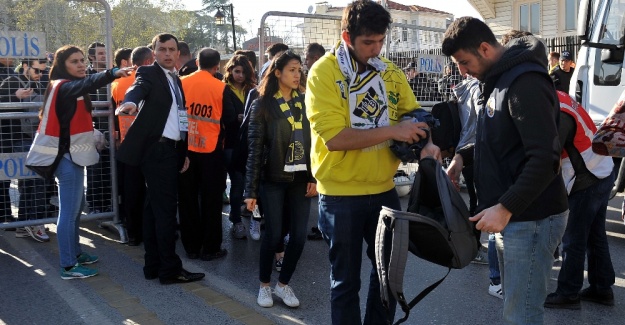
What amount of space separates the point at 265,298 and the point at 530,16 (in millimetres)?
27876

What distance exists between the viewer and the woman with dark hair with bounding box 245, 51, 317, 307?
477 cm

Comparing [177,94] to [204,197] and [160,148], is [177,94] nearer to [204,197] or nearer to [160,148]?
[160,148]

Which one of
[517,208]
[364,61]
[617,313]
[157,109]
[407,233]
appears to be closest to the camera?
[517,208]

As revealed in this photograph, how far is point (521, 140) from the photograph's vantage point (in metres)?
2.77

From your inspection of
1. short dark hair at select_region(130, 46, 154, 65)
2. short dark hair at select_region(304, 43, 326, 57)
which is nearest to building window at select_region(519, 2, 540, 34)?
short dark hair at select_region(304, 43, 326, 57)

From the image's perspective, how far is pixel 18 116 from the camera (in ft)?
20.3

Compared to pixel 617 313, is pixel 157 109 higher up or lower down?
higher up

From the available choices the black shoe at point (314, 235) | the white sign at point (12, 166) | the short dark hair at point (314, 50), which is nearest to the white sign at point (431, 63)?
the short dark hair at point (314, 50)

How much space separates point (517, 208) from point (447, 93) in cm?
660

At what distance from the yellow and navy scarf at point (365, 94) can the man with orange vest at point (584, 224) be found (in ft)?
4.88

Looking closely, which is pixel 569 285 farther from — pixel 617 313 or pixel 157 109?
pixel 157 109

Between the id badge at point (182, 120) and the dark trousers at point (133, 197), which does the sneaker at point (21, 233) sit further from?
the id badge at point (182, 120)

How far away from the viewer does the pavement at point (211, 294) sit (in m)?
4.69

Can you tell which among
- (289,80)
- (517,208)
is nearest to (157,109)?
(289,80)
